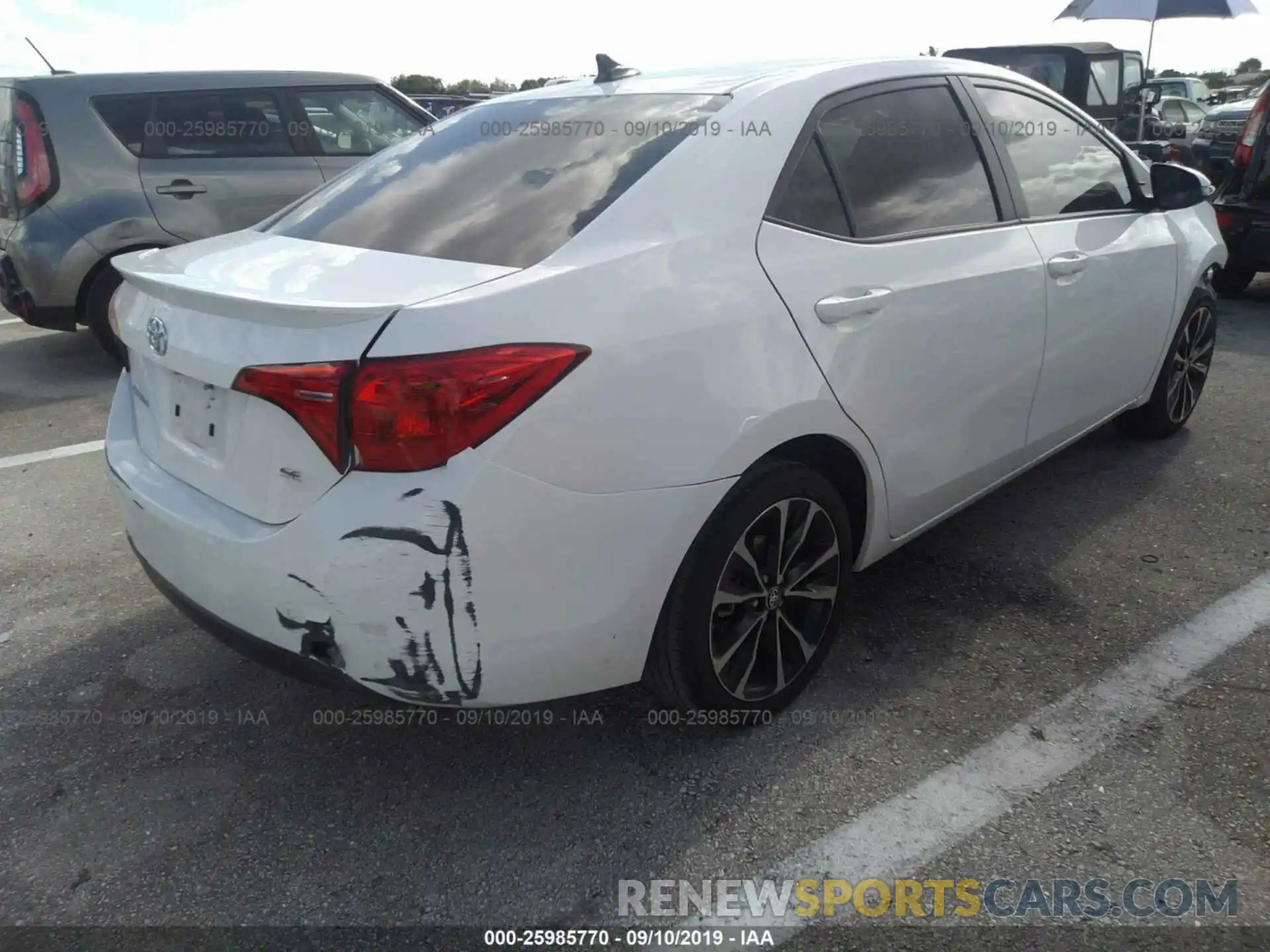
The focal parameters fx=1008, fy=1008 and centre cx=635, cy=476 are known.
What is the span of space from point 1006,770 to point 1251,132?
6.87m

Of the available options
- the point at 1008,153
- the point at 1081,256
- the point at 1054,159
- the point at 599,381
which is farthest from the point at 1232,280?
the point at 599,381

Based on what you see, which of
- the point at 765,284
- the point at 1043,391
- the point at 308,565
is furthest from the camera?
the point at 1043,391

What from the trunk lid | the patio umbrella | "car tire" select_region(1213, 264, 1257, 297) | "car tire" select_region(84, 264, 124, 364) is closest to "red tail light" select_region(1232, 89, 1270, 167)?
"car tire" select_region(1213, 264, 1257, 297)

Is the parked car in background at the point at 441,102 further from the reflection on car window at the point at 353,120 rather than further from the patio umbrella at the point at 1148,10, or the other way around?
→ the patio umbrella at the point at 1148,10

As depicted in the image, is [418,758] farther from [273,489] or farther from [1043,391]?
[1043,391]

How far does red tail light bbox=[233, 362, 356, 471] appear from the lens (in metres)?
1.88

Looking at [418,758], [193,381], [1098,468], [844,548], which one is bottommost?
[1098,468]

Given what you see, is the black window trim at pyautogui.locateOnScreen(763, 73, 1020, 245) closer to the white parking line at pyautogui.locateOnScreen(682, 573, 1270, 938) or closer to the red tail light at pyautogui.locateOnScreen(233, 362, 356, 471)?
the red tail light at pyautogui.locateOnScreen(233, 362, 356, 471)

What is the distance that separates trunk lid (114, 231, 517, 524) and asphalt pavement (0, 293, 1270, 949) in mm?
517

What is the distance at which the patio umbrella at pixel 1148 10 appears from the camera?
11.9m

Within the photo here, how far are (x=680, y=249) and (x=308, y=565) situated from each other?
1.03 meters

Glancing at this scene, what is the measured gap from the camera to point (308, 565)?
77.9 inches

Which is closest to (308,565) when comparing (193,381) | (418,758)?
(193,381)

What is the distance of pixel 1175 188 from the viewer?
3.87 m
